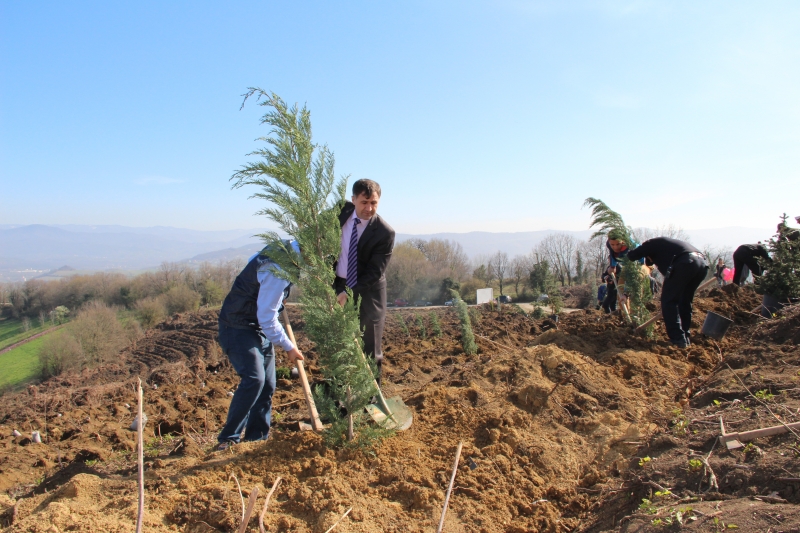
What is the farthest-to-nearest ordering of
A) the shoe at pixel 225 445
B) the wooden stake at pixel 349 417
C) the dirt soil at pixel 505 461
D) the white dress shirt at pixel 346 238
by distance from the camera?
the white dress shirt at pixel 346 238
the shoe at pixel 225 445
the wooden stake at pixel 349 417
the dirt soil at pixel 505 461

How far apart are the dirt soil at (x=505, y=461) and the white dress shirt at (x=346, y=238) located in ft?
4.70

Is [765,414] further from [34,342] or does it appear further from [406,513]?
[34,342]

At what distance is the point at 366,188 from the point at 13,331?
5676 centimetres

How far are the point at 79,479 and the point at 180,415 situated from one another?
2852 millimetres

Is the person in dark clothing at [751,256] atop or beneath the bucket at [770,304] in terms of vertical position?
atop

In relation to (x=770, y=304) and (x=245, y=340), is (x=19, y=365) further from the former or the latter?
(x=770, y=304)

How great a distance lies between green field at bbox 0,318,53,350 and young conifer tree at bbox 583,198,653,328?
1903 inches

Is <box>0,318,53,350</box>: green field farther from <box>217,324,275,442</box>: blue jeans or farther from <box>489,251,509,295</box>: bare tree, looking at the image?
<box>217,324,275,442</box>: blue jeans

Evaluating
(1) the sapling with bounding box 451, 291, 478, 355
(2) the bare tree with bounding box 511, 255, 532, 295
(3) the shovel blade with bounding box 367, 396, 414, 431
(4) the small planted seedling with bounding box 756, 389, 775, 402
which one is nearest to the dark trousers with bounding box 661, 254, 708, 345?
(4) the small planted seedling with bounding box 756, 389, 775, 402

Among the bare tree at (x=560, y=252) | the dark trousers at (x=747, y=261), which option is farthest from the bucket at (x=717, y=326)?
the bare tree at (x=560, y=252)

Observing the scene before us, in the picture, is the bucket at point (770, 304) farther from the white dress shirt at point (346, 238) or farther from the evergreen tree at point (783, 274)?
the white dress shirt at point (346, 238)

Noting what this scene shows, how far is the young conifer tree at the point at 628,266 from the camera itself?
22.6 ft

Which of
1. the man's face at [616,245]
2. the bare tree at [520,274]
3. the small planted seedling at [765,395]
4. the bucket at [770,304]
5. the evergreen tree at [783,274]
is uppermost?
the man's face at [616,245]

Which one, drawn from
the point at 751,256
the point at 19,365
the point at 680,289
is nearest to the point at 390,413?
the point at 680,289
